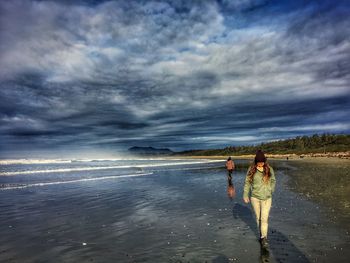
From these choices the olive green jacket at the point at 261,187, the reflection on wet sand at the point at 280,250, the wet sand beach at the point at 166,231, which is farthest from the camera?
the olive green jacket at the point at 261,187

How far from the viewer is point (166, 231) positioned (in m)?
12.5

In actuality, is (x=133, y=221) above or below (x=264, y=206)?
below

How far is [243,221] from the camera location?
45.6 feet

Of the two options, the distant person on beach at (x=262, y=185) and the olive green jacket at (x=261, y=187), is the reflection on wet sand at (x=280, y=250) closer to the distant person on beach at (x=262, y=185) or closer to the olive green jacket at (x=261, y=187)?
the distant person on beach at (x=262, y=185)

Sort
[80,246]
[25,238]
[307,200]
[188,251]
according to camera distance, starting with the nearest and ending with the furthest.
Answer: [188,251] < [80,246] < [25,238] < [307,200]

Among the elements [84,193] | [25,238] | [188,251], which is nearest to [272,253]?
[188,251]

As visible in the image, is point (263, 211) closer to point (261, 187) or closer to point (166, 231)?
point (261, 187)

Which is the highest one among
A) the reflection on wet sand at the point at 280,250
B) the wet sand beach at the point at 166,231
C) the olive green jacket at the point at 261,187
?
the olive green jacket at the point at 261,187

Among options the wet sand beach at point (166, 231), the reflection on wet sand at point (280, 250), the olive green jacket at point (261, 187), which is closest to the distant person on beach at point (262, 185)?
the olive green jacket at point (261, 187)

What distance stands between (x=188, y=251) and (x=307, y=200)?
11.4m

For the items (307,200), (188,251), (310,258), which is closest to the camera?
(310,258)

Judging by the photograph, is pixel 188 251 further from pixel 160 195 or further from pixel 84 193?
pixel 84 193

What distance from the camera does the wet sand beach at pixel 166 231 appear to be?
9.62 meters

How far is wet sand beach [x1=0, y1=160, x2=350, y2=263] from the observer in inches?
379
